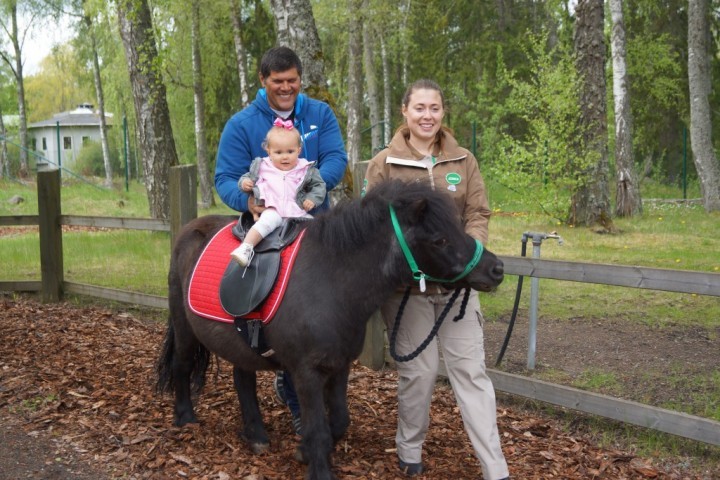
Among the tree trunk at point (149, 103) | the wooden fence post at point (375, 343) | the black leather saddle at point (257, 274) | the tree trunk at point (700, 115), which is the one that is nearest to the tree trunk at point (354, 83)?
the tree trunk at point (700, 115)

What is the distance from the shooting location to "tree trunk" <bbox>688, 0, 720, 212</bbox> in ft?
47.2

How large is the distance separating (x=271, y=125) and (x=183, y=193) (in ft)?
6.51

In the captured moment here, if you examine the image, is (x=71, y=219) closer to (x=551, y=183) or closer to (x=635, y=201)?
(x=551, y=183)

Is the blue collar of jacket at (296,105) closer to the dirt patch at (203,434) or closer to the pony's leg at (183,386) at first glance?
the pony's leg at (183,386)

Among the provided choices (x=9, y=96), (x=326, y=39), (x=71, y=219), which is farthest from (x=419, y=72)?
(x=9, y=96)

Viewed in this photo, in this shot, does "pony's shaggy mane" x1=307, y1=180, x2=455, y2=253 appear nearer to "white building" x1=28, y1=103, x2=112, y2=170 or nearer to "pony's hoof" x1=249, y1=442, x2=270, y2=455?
"pony's hoof" x1=249, y1=442, x2=270, y2=455

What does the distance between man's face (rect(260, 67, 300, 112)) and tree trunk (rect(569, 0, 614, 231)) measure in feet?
26.4

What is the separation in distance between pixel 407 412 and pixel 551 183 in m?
8.54

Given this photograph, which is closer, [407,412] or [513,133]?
[407,412]

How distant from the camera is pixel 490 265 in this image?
3098 mm

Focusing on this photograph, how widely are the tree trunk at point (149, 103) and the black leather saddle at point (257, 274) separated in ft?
26.2

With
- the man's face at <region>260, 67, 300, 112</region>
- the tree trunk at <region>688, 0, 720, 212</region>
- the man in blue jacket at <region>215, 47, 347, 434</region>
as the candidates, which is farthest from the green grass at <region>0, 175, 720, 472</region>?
the man's face at <region>260, 67, 300, 112</region>

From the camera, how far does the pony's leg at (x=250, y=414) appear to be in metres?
3.98

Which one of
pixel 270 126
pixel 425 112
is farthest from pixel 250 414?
Answer: pixel 425 112
